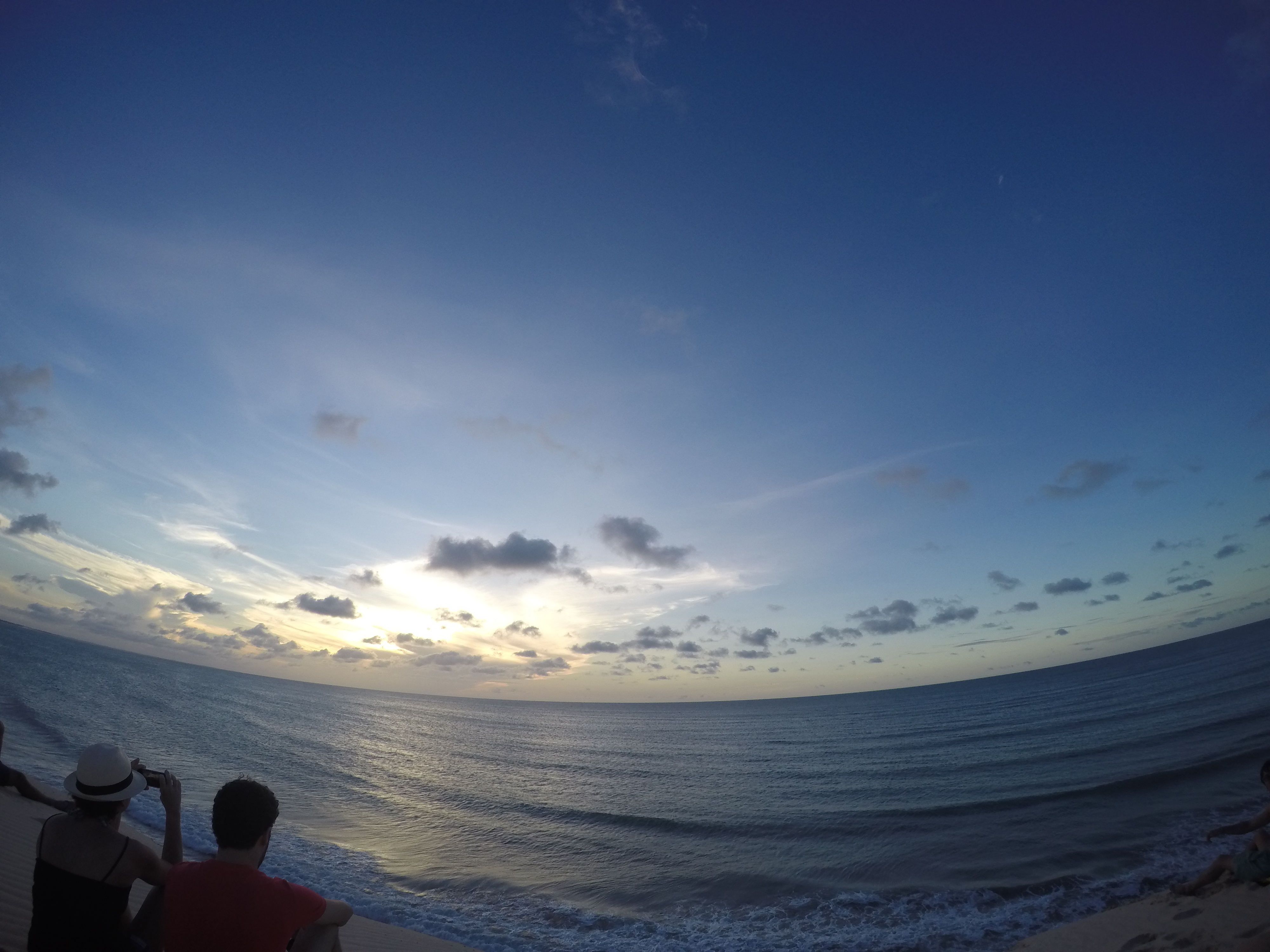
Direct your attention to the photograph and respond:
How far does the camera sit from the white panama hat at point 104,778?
379cm

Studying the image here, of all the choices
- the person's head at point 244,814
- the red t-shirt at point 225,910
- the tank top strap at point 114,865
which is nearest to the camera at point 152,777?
the tank top strap at point 114,865

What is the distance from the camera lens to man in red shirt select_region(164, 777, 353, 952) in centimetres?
325

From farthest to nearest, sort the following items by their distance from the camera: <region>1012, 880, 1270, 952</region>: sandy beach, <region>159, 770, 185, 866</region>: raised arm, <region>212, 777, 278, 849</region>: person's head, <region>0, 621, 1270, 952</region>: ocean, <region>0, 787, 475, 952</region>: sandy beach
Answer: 1. <region>0, 621, 1270, 952</region>: ocean
2. <region>1012, 880, 1270, 952</region>: sandy beach
3. <region>0, 787, 475, 952</region>: sandy beach
4. <region>159, 770, 185, 866</region>: raised arm
5. <region>212, 777, 278, 849</region>: person's head

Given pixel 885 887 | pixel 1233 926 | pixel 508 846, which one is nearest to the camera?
pixel 1233 926

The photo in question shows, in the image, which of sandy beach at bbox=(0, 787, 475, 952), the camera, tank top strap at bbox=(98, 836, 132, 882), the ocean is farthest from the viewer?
the ocean

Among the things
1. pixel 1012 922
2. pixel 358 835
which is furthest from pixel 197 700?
pixel 1012 922

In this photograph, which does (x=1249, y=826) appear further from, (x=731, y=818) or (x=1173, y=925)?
(x=731, y=818)

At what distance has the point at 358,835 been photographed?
20.7m

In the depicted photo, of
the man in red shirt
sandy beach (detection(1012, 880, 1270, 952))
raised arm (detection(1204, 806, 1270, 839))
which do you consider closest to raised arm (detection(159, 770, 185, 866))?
the man in red shirt

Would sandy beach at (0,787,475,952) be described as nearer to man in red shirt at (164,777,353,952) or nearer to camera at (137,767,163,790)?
camera at (137,767,163,790)

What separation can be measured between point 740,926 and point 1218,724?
126 feet

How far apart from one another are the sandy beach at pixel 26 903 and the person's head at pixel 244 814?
6473 millimetres

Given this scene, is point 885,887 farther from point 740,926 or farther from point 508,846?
point 508,846

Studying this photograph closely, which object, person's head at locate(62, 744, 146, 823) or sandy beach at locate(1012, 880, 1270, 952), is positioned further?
sandy beach at locate(1012, 880, 1270, 952)
